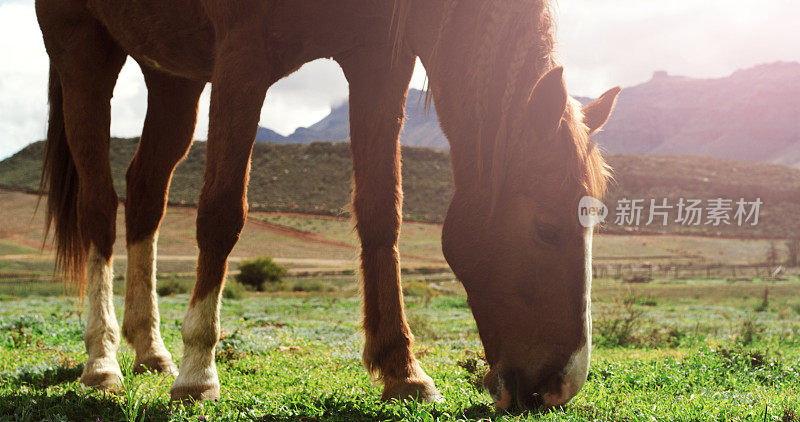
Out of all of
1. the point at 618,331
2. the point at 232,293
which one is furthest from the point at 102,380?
the point at 232,293

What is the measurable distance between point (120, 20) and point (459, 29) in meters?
2.68

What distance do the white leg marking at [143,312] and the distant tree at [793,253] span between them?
29.4 m

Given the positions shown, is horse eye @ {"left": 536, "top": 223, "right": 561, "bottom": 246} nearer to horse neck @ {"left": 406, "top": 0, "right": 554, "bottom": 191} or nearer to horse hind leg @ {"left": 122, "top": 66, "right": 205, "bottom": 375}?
horse neck @ {"left": 406, "top": 0, "right": 554, "bottom": 191}

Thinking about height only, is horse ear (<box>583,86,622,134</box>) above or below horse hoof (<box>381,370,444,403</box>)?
above

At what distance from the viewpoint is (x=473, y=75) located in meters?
2.63

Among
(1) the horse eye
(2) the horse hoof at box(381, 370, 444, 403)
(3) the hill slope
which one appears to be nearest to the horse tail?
(2) the horse hoof at box(381, 370, 444, 403)

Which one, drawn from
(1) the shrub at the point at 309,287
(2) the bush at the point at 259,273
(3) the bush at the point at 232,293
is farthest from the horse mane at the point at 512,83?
(2) the bush at the point at 259,273

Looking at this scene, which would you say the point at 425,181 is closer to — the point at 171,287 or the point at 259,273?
the point at 259,273

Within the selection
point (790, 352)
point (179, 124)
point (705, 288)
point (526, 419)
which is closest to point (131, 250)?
point (179, 124)

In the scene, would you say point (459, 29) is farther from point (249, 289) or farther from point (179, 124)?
point (249, 289)

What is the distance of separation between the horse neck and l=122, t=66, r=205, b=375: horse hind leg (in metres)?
2.79

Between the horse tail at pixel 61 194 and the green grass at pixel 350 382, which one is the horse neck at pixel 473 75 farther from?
the horse tail at pixel 61 194

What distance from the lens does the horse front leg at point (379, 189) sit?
129 inches

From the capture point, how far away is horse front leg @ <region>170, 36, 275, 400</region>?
295 cm
